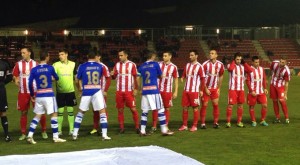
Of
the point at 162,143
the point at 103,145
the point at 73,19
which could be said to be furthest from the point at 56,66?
the point at 73,19

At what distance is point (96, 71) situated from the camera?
31.9 feet

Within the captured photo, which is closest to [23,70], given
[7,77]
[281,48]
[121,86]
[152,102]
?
[7,77]

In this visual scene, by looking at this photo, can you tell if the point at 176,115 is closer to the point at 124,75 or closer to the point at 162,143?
the point at 124,75

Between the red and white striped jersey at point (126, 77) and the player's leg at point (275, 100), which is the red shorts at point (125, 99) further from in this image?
the player's leg at point (275, 100)

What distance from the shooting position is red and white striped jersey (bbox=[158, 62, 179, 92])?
36.1 ft

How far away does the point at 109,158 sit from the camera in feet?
23.0

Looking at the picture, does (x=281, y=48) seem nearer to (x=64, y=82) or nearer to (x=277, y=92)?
(x=277, y=92)

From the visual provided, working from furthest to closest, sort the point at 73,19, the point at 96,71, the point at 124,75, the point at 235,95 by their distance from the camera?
the point at 73,19
the point at 235,95
the point at 124,75
the point at 96,71

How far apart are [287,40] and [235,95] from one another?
40.3 metres

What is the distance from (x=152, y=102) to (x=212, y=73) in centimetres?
217

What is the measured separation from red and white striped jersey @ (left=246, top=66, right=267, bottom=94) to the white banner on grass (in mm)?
5256

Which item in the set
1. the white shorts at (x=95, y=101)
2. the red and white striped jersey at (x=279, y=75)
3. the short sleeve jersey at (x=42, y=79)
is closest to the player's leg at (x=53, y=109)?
the short sleeve jersey at (x=42, y=79)

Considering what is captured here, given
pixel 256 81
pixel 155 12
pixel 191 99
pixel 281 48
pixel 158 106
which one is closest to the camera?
pixel 158 106

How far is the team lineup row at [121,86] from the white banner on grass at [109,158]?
7.51 ft
